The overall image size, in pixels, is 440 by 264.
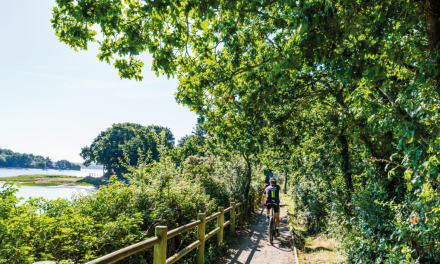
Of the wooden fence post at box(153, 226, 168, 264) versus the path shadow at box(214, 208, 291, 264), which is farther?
the path shadow at box(214, 208, 291, 264)

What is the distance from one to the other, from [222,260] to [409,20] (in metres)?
7.14

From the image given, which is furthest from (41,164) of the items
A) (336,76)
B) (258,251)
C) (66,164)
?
(336,76)

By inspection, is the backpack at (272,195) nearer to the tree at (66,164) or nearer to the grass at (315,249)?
the grass at (315,249)

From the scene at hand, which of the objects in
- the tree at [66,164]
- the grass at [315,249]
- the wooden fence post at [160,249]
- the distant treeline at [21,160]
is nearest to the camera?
the wooden fence post at [160,249]

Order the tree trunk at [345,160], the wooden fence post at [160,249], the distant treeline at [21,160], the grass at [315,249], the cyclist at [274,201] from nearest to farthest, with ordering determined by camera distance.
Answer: the wooden fence post at [160,249] < the grass at [315,249] < the tree trunk at [345,160] < the cyclist at [274,201] < the distant treeline at [21,160]

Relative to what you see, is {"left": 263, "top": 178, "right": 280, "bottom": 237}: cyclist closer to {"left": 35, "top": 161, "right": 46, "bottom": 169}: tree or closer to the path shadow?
the path shadow

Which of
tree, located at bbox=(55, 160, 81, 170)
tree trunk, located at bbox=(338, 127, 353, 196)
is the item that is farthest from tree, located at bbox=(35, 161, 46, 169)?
tree trunk, located at bbox=(338, 127, 353, 196)

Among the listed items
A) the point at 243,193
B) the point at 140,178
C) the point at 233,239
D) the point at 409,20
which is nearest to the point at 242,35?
the point at 409,20

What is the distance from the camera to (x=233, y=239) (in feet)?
29.0

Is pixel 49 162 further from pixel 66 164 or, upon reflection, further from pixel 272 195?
pixel 272 195

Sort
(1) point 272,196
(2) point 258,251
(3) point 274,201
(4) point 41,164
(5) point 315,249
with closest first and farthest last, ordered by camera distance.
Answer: (2) point 258,251, (5) point 315,249, (3) point 274,201, (1) point 272,196, (4) point 41,164

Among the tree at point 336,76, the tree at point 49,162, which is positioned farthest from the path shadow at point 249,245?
the tree at point 49,162

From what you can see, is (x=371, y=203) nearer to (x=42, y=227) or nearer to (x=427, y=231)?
(x=427, y=231)

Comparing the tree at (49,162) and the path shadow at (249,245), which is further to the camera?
the tree at (49,162)
